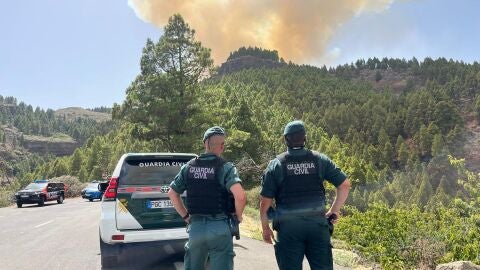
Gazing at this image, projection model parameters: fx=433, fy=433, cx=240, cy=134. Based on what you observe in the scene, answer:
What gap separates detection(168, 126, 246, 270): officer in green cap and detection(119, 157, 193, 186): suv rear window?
2451mm

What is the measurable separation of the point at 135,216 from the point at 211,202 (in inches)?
109

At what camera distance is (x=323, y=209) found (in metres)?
4.31

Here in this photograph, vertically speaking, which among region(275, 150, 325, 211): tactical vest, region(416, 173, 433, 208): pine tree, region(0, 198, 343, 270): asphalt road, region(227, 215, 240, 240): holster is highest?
region(275, 150, 325, 211): tactical vest

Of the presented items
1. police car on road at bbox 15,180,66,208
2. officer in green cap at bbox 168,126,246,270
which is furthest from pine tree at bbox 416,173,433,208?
officer in green cap at bbox 168,126,246,270

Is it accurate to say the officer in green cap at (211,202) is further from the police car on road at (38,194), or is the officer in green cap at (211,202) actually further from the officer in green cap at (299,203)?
the police car on road at (38,194)

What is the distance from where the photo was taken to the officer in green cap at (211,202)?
13.8 feet

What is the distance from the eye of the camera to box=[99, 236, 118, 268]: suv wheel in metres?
6.77

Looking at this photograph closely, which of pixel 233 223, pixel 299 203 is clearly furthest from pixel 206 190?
pixel 299 203

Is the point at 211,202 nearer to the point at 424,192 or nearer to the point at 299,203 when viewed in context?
the point at 299,203

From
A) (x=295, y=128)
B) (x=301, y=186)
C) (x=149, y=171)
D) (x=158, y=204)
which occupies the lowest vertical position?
(x=158, y=204)

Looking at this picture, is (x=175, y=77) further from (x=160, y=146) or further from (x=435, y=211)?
(x=435, y=211)

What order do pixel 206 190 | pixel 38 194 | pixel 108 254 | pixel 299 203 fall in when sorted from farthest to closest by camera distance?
1. pixel 38 194
2. pixel 108 254
3. pixel 206 190
4. pixel 299 203

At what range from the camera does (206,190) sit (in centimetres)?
439

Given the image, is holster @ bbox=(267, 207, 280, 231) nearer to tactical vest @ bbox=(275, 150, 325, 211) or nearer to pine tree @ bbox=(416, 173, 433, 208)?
tactical vest @ bbox=(275, 150, 325, 211)
